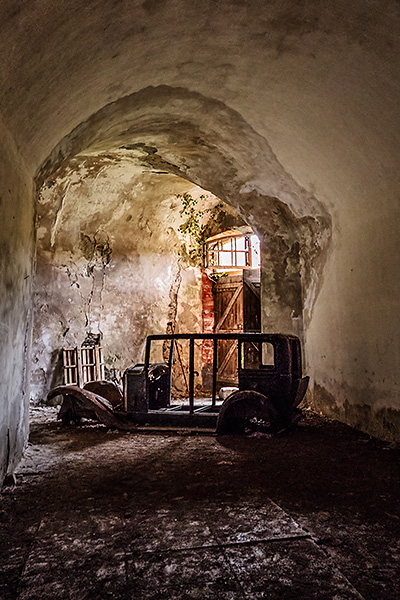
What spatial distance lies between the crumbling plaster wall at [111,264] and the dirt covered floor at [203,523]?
4.30 metres

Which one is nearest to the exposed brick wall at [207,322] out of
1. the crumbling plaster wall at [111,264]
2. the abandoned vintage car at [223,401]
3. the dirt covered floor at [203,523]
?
the crumbling plaster wall at [111,264]

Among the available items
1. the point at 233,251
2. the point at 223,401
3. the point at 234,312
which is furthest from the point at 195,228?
the point at 223,401

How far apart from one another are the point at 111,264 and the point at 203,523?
297 inches

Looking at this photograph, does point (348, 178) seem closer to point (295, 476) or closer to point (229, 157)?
point (229, 157)

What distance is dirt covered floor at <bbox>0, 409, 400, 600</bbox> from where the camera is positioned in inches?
89.7

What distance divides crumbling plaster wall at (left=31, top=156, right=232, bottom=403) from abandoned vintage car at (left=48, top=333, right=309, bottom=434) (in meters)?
2.89

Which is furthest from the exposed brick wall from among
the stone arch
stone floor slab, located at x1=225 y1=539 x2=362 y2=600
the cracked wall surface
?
stone floor slab, located at x1=225 y1=539 x2=362 y2=600

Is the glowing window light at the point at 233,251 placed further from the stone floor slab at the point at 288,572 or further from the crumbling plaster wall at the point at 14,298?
the stone floor slab at the point at 288,572

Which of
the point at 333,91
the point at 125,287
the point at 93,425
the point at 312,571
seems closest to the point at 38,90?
the point at 333,91

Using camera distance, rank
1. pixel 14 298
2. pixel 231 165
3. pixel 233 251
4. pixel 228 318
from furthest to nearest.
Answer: pixel 233 251
pixel 228 318
pixel 231 165
pixel 14 298

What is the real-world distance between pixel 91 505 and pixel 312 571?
5.55ft

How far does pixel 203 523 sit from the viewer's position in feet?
9.89

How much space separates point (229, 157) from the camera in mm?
7008

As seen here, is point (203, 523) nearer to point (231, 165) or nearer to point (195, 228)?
point (231, 165)
